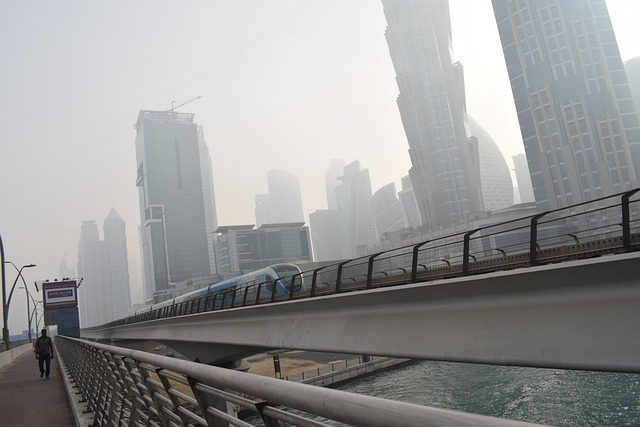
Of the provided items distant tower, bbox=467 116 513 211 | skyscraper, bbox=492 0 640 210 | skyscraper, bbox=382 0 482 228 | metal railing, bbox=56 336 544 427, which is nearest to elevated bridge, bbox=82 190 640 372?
metal railing, bbox=56 336 544 427

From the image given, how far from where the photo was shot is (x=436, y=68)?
148375mm

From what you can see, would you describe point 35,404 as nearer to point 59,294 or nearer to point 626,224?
point 626,224

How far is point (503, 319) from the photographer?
9.09 meters

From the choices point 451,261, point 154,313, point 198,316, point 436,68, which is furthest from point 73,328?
point 436,68

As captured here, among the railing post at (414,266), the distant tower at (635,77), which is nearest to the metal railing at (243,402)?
the railing post at (414,266)

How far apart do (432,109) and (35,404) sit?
5615 inches

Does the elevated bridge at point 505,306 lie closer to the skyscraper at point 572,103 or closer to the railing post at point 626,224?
the railing post at point 626,224

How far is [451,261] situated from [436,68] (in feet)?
475

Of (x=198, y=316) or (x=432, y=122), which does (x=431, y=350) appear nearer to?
(x=198, y=316)

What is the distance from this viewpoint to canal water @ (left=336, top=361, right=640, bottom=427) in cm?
2452

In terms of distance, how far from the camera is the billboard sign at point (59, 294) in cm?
6194

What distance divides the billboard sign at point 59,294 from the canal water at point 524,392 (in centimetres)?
3922

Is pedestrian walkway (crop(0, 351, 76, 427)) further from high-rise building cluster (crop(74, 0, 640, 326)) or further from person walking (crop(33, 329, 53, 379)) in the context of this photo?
high-rise building cluster (crop(74, 0, 640, 326))

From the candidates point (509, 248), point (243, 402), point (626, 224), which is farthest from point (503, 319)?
point (243, 402)
